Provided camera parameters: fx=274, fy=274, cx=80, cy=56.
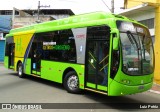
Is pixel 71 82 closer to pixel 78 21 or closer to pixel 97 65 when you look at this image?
pixel 97 65

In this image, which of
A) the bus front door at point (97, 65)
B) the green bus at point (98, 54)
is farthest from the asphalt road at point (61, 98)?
the bus front door at point (97, 65)

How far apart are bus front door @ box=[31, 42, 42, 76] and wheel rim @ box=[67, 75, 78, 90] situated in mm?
2970

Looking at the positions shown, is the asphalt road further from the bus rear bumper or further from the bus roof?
the bus roof

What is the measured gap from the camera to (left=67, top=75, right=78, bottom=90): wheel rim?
431 inches

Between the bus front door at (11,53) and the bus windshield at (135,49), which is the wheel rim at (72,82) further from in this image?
the bus front door at (11,53)

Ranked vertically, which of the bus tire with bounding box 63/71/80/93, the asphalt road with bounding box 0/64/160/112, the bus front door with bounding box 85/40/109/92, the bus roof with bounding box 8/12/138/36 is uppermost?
the bus roof with bounding box 8/12/138/36

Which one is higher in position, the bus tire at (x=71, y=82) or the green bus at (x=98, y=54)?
the green bus at (x=98, y=54)

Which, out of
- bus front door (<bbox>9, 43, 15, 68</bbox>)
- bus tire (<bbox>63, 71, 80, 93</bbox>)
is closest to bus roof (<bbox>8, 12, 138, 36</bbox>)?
bus tire (<bbox>63, 71, 80, 93</bbox>)

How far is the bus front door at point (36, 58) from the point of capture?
45.5 feet

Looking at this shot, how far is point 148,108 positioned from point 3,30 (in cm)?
3306

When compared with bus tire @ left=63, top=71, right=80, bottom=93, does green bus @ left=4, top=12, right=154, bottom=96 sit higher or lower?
higher

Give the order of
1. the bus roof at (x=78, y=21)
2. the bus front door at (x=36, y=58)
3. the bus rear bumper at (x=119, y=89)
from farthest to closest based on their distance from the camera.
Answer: the bus front door at (x=36, y=58) → the bus roof at (x=78, y=21) → the bus rear bumper at (x=119, y=89)

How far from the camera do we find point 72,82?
1115 cm

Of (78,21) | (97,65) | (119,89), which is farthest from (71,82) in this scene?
(119,89)
